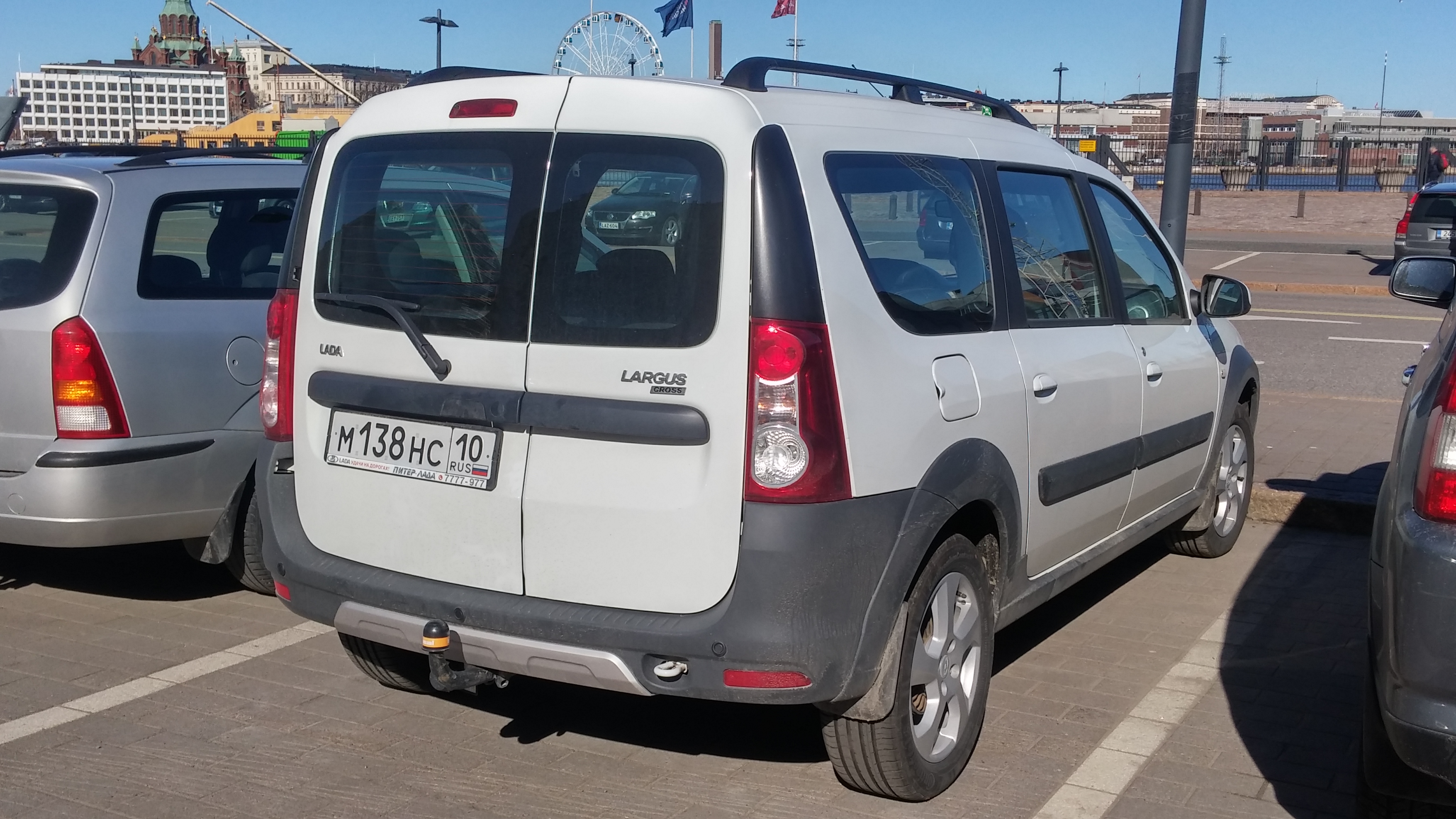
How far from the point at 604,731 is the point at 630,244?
1.68 m

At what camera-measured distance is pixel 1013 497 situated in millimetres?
4008

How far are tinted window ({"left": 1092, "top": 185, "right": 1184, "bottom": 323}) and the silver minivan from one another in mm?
3270

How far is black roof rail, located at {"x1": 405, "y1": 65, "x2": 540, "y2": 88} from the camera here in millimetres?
3814

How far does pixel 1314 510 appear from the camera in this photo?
22.6 ft

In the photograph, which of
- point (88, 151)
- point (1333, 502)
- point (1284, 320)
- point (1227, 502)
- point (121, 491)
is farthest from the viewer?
point (1284, 320)

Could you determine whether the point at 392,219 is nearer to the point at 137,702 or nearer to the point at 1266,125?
the point at 137,702

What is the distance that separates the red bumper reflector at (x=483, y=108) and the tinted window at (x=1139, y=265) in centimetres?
240

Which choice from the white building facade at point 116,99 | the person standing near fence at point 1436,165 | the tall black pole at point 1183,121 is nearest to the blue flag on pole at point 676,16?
the person standing near fence at point 1436,165

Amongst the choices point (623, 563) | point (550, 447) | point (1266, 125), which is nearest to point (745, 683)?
point (623, 563)

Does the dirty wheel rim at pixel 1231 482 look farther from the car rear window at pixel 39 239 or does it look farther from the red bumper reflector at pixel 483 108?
the car rear window at pixel 39 239

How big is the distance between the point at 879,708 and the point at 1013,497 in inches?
32.5

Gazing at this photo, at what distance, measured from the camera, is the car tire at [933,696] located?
11.8 ft

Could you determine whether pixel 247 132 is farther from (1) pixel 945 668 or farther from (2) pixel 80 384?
(1) pixel 945 668

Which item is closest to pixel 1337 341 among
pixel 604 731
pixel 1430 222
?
pixel 1430 222
